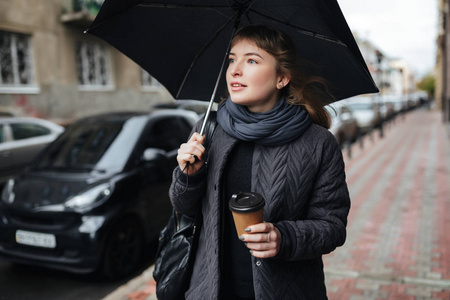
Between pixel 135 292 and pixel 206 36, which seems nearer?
pixel 206 36

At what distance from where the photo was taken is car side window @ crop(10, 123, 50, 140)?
802cm

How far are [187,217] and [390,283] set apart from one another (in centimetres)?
271

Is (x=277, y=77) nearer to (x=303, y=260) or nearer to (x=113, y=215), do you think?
(x=303, y=260)

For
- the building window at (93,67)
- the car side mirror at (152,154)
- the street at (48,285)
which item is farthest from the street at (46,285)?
the building window at (93,67)

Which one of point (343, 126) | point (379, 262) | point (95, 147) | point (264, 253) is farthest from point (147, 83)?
point (264, 253)

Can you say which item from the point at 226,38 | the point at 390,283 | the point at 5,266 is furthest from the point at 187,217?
the point at 5,266

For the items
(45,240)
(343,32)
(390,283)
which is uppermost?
(343,32)

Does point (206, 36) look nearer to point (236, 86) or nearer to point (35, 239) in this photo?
point (236, 86)

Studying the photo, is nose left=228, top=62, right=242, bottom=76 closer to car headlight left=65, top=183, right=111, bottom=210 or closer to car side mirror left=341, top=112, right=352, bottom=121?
car headlight left=65, top=183, right=111, bottom=210

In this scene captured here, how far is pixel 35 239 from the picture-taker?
13.0 ft

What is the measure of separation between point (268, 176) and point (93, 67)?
17.6 metres

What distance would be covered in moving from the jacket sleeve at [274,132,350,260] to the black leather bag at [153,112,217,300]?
486 millimetres

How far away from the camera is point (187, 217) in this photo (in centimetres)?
187

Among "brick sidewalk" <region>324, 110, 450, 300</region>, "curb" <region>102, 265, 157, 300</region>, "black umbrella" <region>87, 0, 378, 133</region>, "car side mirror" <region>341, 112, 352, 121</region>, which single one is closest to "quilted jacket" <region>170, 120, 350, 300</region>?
"black umbrella" <region>87, 0, 378, 133</region>
